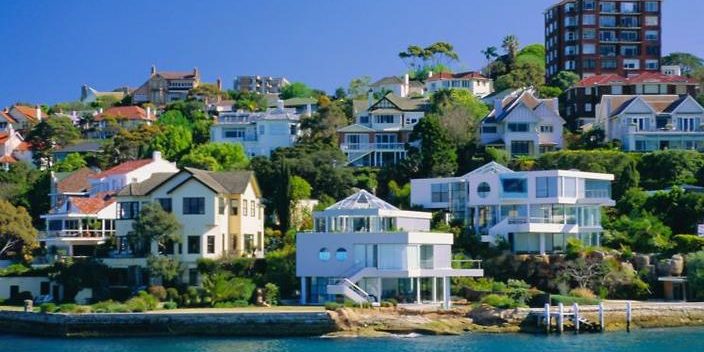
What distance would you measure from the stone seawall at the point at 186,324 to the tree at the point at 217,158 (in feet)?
90.8

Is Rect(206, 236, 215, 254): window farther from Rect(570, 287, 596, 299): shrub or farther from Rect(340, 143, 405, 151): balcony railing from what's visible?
Rect(340, 143, 405, 151): balcony railing

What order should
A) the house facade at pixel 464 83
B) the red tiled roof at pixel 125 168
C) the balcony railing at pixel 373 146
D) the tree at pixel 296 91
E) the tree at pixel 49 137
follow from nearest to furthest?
the red tiled roof at pixel 125 168
the balcony railing at pixel 373 146
the tree at pixel 49 137
the house facade at pixel 464 83
the tree at pixel 296 91

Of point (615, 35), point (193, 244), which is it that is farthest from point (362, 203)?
point (615, 35)

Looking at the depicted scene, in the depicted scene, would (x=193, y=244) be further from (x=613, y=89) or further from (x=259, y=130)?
(x=613, y=89)

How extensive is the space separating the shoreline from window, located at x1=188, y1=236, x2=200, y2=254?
7399 mm

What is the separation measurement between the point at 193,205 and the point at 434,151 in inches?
876

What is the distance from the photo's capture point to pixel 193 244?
66.6 metres

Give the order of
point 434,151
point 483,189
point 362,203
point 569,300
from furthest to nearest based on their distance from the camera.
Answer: point 434,151 → point 483,189 → point 362,203 → point 569,300

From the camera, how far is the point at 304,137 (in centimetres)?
9750

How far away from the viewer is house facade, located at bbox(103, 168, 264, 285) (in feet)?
218

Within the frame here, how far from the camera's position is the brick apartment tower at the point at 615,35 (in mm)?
118062

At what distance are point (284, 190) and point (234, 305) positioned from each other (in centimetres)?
1380

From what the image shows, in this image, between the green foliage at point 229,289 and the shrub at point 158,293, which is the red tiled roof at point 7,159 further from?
the green foliage at point 229,289

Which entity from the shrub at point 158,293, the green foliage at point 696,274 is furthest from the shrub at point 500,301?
the shrub at point 158,293
